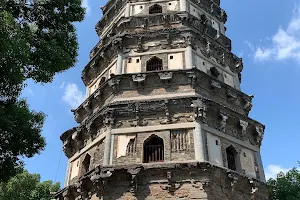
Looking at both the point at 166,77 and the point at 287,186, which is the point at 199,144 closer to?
the point at 166,77

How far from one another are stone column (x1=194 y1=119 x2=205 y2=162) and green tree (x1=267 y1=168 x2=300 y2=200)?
869 centimetres

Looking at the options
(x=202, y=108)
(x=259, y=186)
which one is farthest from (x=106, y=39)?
(x=259, y=186)

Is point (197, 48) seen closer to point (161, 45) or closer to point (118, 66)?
point (161, 45)

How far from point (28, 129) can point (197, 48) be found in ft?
30.1

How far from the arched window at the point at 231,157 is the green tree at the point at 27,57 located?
6721 mm

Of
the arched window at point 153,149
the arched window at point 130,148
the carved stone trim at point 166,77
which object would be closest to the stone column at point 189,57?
the carved stone trim at point 166,77

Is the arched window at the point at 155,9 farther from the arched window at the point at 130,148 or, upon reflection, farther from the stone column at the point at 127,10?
the arched window at the point at 130,148

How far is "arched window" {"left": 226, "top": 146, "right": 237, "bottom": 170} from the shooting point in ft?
42.0

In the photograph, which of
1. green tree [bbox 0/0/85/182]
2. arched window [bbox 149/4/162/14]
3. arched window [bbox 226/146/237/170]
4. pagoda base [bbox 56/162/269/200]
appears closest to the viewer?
green tree [bbox 0/0/85/182]

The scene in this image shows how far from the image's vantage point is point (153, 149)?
12.2 meters

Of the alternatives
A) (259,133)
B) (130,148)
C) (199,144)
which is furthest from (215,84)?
(130,148)

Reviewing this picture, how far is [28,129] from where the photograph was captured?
8320mm

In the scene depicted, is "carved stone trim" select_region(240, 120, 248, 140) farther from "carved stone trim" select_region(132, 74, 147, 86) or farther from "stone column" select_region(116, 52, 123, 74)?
"stone column" select_region(116, 52, 123, 74)

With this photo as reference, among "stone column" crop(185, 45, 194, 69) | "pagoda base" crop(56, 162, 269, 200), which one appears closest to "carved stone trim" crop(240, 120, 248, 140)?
"pagoda base" crop(56, 162, 269, 200)
